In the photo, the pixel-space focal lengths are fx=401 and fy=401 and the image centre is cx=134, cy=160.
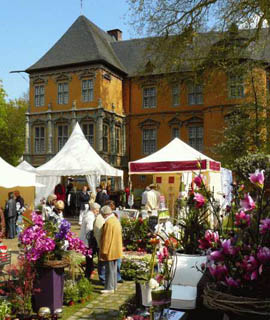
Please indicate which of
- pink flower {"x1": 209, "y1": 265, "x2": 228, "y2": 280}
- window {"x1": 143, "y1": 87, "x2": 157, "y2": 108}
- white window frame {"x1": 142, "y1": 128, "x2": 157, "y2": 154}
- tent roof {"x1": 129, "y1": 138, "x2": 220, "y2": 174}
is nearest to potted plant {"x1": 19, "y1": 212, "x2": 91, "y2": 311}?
pink flower {"x1": 209, "y1": 265, "x2": 228, "y2": 280}

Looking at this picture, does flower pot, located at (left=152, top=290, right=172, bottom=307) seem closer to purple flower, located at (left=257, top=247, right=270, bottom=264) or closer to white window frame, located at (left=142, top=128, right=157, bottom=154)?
purple flower, located at (left=257, top=247, right=270, bottom=264)

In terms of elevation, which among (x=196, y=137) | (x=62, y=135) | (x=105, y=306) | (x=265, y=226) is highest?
(x=62, y=135)

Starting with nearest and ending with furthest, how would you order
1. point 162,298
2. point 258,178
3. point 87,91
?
point 258,178, point 162,298, point 87,91

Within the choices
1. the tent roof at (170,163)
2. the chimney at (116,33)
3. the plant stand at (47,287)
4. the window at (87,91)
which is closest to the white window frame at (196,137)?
the window at (87,91)

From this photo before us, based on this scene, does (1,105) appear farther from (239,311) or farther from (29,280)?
(239,311)

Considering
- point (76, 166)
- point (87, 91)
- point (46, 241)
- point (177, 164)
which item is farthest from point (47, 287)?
point (87, 91)

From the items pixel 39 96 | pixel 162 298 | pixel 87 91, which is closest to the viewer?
pixel 162 298

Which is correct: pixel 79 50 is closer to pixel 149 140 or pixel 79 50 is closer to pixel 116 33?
pixel 116 33

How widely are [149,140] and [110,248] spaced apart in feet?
86.3

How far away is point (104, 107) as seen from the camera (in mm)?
31016

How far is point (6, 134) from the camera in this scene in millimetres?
46719

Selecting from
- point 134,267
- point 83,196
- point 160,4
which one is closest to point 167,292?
point 134,267

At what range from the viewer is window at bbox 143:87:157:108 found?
33.3m

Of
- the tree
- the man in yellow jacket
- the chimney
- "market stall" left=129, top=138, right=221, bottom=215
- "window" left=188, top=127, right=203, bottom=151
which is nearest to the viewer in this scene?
the man in yellow jacket
